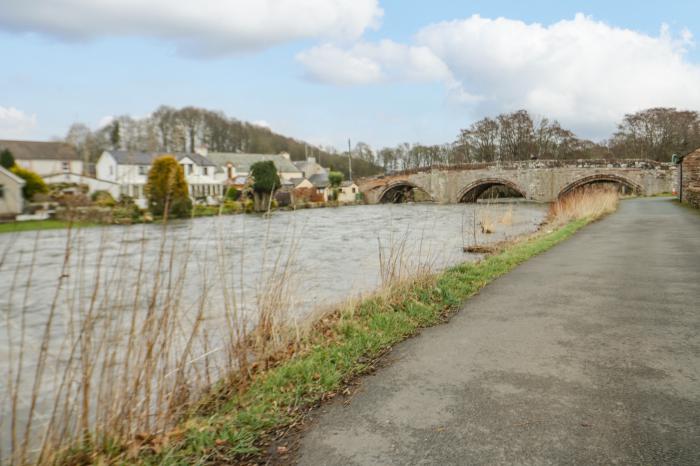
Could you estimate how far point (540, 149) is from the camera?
68.7 m

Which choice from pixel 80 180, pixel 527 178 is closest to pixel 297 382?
pixel 80 180

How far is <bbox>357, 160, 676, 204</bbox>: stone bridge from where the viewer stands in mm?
40469

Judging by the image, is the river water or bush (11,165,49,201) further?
the river water

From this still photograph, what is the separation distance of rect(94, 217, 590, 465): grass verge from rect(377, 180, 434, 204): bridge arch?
48.7 meters

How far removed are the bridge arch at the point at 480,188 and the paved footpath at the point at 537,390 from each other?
4275 cm

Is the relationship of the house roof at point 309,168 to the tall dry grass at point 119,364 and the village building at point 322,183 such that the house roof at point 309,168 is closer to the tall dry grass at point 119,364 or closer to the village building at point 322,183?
the village building at point 322,183

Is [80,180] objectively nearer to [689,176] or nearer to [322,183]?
[689,176]

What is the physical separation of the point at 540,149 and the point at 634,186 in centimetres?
2904

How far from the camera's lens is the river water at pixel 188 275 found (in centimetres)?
362

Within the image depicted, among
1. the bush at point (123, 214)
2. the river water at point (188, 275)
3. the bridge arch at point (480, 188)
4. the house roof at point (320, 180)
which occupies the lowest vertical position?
the river water at point (188, 275)

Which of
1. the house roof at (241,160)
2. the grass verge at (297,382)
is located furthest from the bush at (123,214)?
the house roof at (241,160)

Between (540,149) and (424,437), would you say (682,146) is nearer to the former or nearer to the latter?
(540,149)

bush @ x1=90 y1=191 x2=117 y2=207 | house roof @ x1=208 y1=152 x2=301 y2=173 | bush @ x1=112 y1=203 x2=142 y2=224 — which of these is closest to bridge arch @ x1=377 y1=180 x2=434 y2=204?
house roof @ x1=208 y1=152 x2=301 y2=173

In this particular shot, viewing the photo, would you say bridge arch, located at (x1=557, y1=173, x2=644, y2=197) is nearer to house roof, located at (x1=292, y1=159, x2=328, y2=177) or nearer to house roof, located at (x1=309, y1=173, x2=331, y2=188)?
house roof, located at (x1=309, y1=173, x2=331, y2=188)
